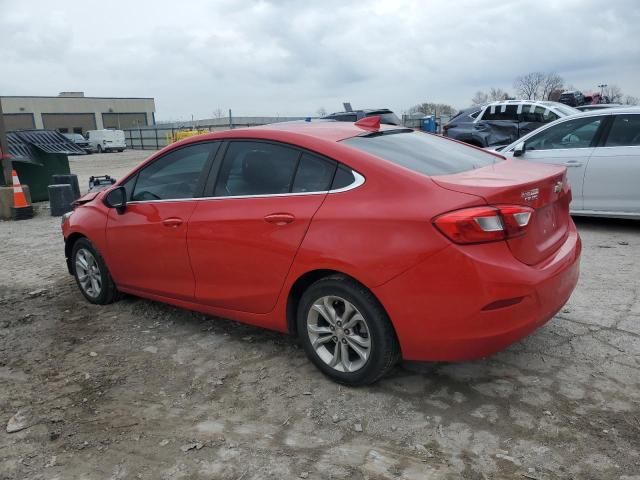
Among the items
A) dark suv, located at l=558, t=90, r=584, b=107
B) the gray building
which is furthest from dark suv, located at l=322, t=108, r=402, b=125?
the gray building

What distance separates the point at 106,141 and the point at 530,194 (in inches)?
1707

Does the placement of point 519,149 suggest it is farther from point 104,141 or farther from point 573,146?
point 104,141

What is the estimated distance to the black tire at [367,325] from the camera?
304 cm

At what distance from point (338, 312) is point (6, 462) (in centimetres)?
188

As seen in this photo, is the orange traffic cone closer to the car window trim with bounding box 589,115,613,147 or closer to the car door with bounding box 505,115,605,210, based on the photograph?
the car door with bounding box 505,115,605,210

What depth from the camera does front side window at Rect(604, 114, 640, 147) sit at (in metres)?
6.67

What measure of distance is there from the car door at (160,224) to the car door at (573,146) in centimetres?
502

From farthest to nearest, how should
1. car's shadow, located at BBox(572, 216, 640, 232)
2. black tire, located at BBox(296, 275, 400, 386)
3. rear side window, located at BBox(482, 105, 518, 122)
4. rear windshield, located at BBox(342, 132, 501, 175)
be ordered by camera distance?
rear side window, located at BBox(482, 105, 518, 122) < car's shadow, located at BBox(572, 216, 640, 232) < rear windshield, located at BBox(342, 132, 501, 175) < black tire, located at BBox(296, 275, 400, 386)

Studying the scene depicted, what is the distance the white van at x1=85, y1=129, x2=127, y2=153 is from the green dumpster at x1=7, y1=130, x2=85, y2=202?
101ft

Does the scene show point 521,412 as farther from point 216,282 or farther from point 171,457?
point 216,282

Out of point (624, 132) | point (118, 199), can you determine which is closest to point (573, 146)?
point (624, 132)

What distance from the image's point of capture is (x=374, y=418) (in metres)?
3.01

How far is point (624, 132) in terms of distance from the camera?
22.2 ft

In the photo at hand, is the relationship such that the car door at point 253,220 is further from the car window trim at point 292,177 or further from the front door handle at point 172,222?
the front door handle at point 172,222
